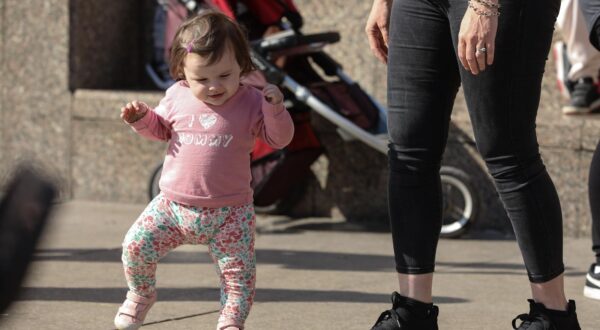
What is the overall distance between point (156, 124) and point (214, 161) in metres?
0.24

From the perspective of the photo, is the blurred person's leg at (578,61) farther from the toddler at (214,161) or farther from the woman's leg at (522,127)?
the toddler at (214,161)

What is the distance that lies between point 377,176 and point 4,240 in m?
4.87

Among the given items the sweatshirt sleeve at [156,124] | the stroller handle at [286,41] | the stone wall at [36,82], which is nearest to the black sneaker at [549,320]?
the sweatshirt sleeve at [156,124]

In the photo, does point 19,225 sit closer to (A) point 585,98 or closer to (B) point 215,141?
(B) point 215,141

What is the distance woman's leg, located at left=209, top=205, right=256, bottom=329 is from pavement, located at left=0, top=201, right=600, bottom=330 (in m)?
0.50

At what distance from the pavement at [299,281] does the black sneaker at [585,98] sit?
0.73 meters

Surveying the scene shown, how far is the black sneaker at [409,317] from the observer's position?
11.8 ft

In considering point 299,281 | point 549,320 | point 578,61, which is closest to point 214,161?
point 549,320

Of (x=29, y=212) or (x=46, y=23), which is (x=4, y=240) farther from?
(x=46, y=23)

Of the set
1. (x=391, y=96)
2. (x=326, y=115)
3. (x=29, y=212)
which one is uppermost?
(x=29, y=212)

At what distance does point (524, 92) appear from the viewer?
3457mm

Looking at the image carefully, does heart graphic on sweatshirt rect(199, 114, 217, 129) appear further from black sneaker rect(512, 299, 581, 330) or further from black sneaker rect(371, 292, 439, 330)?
black sneaker rect(512, 299, 581, 330)

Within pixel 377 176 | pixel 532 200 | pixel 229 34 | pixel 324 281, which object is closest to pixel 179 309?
pixel 324 281

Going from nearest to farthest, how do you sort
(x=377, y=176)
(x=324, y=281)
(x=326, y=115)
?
1. (x=324, y=281)
2. (x=326, y=115)
3. (x=377, y=176)
